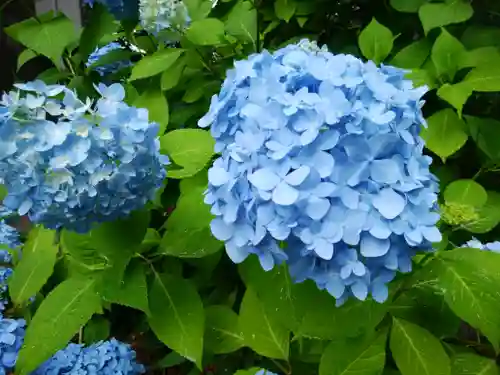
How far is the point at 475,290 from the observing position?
2.03ft

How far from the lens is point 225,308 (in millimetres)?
805

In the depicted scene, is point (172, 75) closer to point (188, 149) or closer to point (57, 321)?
point (188, 149)

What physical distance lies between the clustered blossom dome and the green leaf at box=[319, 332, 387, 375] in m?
0.16

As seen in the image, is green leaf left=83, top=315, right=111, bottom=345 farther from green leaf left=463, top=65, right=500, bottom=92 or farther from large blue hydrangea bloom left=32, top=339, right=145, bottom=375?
green leaf left=463, top=65, right=500, bottom=92

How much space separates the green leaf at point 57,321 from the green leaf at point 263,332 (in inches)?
7.0

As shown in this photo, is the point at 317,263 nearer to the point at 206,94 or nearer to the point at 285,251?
the point at 285,251

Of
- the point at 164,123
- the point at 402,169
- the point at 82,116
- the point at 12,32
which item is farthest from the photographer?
the point at 12,32

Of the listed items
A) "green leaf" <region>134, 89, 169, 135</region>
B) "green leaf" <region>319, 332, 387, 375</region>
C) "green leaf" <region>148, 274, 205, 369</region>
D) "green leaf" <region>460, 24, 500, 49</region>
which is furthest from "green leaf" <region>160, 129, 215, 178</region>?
"green leaf" <region>460, 24, 500, 49</region>

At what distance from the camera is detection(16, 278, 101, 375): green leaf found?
658mm

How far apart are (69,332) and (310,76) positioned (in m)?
0.38

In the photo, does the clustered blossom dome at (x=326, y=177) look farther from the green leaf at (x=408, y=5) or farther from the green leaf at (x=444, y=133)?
the green leaf at (x=408, y=5)

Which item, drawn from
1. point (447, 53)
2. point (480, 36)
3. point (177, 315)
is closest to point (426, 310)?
point (177, 315)

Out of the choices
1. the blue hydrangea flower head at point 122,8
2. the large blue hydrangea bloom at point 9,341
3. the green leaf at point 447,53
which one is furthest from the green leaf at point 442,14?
the large blue hydrangea bloom at point 9,341

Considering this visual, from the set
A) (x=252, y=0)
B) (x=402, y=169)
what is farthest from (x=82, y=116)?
(x=252, y=0)
